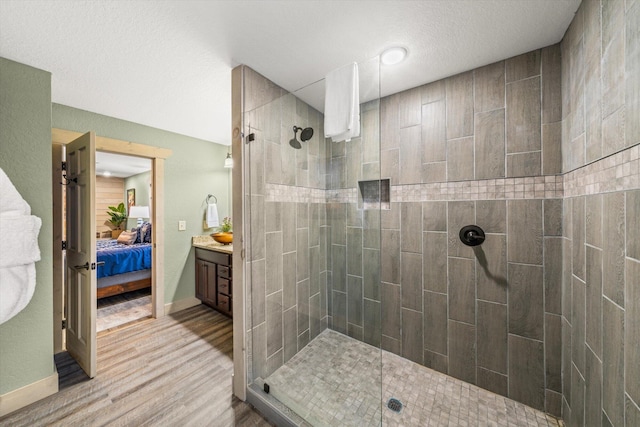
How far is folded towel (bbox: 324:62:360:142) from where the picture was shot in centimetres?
141

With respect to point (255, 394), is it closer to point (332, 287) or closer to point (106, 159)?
point (332, 287)

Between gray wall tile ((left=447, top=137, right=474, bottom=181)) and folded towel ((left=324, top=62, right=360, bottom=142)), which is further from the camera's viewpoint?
gray wall tile ((left=447, top=137, right=474, bottom=181))

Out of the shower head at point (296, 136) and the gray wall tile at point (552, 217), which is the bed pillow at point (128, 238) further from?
the gray wall tile at point (552, 217)

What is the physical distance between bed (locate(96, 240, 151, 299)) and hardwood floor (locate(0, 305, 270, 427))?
1256 mm

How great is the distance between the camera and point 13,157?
157cm

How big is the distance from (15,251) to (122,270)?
2.34m

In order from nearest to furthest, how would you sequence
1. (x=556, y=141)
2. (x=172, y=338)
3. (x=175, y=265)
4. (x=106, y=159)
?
(x=556, y=141) < (x=172, y=338) < (x=175, y=265) < (x=106, y=159)

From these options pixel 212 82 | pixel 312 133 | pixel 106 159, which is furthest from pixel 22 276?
pixel 106 159

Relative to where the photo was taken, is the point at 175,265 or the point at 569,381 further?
the point at 175,265

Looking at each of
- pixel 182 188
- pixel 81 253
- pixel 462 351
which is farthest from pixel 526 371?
pixel 182 188

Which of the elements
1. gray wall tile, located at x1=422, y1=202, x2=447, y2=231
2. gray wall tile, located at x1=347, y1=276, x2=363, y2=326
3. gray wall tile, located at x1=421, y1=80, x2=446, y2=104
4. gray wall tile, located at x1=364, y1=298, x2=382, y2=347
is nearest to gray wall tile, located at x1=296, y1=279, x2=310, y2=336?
gray wall tile, located at x1=347, y1=276, x2=363, y2=326

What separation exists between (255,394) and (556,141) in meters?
2.56

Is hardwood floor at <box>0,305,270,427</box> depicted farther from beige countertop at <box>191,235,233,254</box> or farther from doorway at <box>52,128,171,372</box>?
beige countertop at <box>191,235,233,254</box>

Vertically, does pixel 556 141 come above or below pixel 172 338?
above
